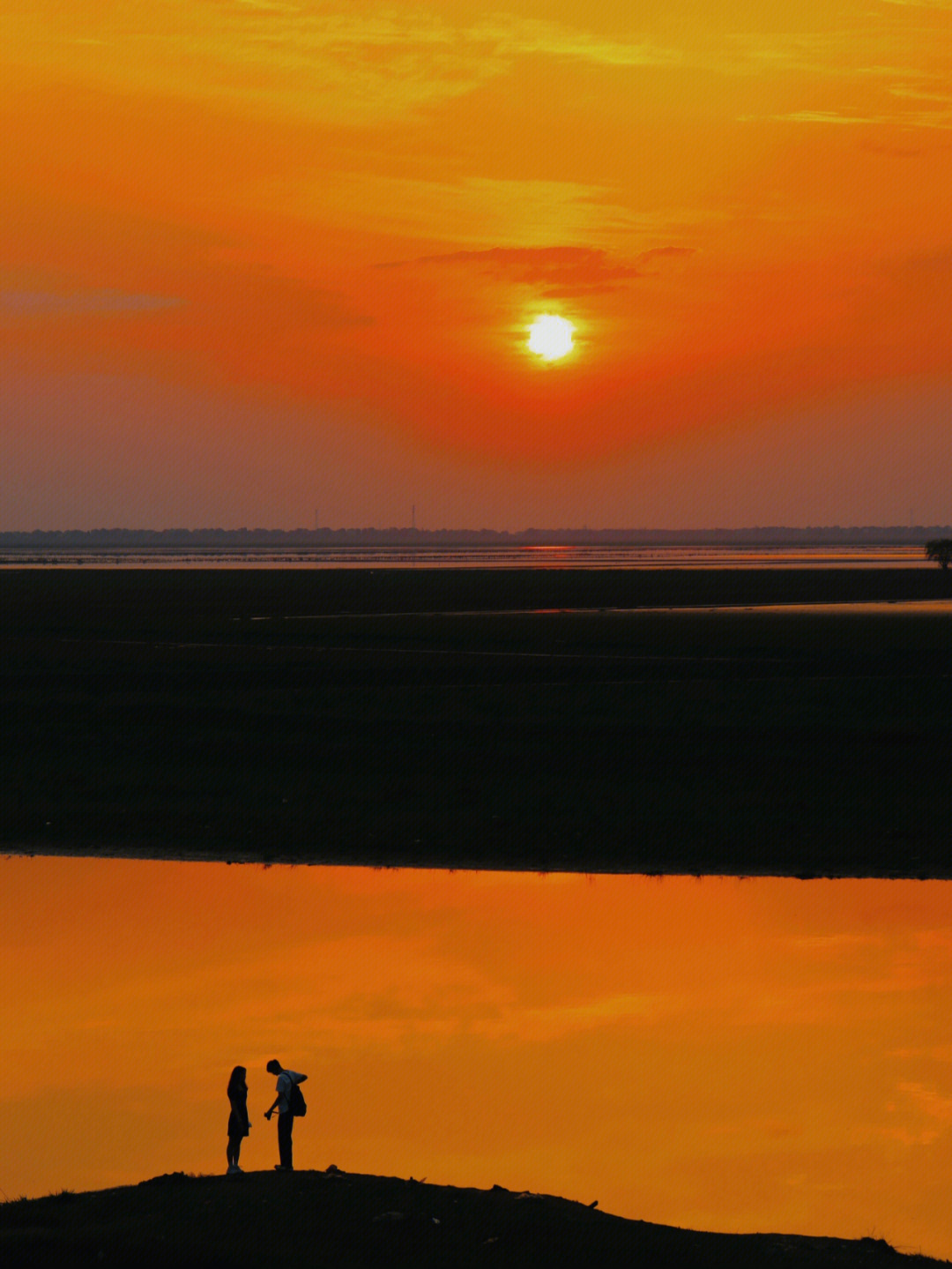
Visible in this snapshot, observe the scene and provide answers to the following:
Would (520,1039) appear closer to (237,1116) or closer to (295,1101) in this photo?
(295,1101)

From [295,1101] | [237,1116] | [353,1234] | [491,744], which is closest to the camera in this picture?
[353,1234]

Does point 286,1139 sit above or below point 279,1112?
below

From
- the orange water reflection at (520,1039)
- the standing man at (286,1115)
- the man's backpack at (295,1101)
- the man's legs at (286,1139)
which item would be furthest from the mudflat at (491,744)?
the man's legs at (286,1139)

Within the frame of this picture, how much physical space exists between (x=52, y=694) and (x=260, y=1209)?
43.8 metres

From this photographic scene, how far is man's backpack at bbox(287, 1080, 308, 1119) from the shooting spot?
15070 millimetres

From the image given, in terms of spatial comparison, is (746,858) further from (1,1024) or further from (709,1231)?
(709,1231)

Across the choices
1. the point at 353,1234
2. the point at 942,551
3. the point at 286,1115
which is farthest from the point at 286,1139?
the point at 942,551

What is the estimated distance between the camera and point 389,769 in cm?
4000

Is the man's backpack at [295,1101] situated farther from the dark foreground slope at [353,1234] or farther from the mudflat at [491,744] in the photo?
the mudflat at [491,744]

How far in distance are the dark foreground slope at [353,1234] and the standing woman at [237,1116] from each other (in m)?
1.20

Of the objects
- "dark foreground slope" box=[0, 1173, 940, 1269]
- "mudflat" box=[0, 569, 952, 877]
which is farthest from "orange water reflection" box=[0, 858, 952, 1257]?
"mudflat" box=[0, 569, 952, 877]

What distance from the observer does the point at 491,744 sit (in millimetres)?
43344

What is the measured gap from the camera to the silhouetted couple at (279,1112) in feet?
48.5

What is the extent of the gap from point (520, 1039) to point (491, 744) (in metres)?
24.5
